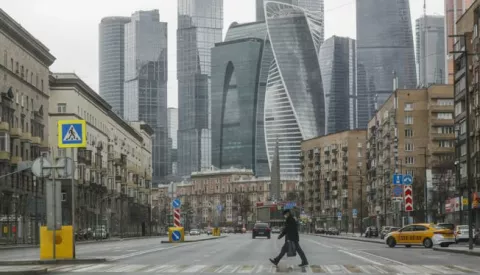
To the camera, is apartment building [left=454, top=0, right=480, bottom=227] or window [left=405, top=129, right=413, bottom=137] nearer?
apartment building [left=454, top=0, right=480, bottom=227]

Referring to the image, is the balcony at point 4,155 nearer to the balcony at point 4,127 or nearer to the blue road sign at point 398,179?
the balcony at point 4,127

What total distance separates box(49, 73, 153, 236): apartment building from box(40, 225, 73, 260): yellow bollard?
237ft

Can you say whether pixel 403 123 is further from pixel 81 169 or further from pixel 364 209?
pixel 81 169

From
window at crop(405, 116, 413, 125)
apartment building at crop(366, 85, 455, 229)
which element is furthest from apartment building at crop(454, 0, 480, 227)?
window at crop(405, 116, 413, 125)

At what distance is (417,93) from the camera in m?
151

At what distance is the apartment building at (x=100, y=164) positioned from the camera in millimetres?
124562

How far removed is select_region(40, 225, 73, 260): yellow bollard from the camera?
34.1m

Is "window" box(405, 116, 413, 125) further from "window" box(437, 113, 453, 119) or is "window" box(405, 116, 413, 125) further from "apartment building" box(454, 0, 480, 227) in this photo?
"apartment building" box(454, 0, 480, 227)

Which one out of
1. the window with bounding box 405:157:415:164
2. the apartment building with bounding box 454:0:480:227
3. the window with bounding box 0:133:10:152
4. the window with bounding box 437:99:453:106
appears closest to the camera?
the apartment building with bounding box 454:0:480:227

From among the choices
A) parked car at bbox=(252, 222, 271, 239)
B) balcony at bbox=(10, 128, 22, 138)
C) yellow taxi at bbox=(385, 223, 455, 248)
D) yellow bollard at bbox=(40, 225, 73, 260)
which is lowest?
parked car at bbox=(252, 222, 271, 239)

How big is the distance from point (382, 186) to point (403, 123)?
695 inches

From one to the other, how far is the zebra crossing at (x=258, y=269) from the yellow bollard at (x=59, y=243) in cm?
283

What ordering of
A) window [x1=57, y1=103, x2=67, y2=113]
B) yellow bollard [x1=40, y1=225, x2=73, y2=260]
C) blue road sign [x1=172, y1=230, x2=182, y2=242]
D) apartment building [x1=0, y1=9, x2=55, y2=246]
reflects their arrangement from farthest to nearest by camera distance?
window [x1=57, y1=103, x2=67, y2=113] < apartment building [x1=0, y1=9, x2=55, y2=246] < blue road sign [x1=172, y1=230, x2=182, y2=242] < yellow bollard [x1=40, y1=225, x2=73, y2=260]

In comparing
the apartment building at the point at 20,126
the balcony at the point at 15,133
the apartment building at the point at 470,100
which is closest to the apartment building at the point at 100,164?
the apartment building at the point at 20,126
